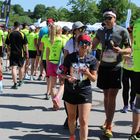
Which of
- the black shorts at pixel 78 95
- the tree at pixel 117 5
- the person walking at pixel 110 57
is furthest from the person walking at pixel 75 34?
the tree at pixel 117 5

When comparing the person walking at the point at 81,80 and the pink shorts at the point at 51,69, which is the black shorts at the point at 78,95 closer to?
the person walking at the point at 81,80

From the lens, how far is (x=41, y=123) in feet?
28.1

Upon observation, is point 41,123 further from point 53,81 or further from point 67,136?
point 53,81

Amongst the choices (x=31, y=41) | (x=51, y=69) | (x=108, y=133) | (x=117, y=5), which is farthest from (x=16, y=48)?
(x=117, y=5)

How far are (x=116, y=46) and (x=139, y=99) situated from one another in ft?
3.45

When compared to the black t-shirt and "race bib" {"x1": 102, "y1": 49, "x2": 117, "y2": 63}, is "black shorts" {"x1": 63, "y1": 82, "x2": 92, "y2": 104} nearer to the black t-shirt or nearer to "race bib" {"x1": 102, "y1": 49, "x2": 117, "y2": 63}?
"race bib" {"x1": 102, "y1": 49, "x2": 117, "y2": 63}

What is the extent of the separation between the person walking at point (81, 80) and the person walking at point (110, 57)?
1.05m

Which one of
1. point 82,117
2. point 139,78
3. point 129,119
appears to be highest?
point 139,78

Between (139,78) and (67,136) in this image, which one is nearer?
(139,78)

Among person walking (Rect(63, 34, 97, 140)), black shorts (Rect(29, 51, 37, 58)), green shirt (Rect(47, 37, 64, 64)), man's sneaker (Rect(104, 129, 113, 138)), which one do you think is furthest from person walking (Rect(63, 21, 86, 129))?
black shorts (Rect(29, 51, 37, 58))

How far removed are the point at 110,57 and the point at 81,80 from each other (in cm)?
122

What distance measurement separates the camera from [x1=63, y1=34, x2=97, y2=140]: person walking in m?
6.30

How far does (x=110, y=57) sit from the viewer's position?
7465 millimetres


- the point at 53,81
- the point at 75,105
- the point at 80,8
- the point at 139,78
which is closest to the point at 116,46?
the point at 139,78
